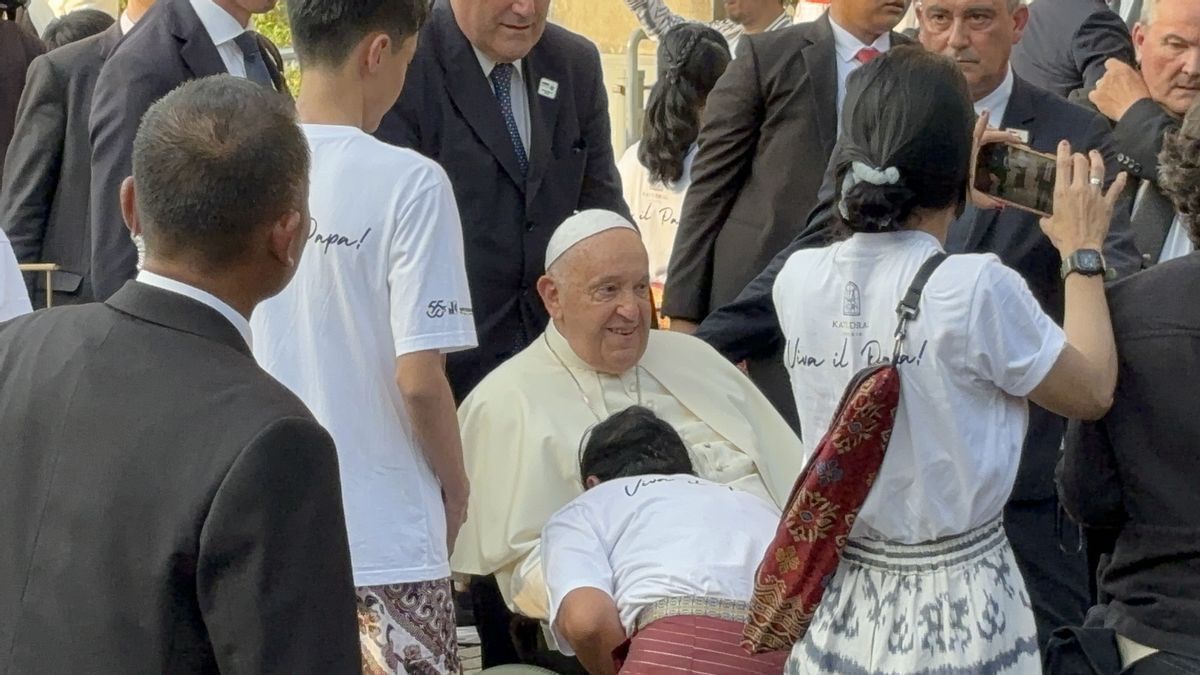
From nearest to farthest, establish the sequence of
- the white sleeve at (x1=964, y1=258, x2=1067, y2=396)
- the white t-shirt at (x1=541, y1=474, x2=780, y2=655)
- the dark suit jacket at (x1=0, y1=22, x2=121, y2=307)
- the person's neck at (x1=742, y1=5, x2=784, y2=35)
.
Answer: the white sleeve at (x1=964, y1=258, x2=1067, y2=396), the white t-shirt at (x1=541, y1=474, x2=780, y2=655), the dark suit jacket at (x1=0, y1=22, x2=121, y2=307), the person's neck at (x1=742, y1=5, x2=784, y2=35)

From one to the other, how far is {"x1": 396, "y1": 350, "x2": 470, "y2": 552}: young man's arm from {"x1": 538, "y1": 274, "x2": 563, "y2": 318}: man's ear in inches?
49.1

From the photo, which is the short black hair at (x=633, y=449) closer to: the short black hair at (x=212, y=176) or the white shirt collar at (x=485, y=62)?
the white shirt collar at (x=485, y=62)

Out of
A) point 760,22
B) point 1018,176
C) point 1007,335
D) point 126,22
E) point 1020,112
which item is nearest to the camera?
point 1007,335

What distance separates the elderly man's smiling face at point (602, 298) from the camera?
445 centimetres

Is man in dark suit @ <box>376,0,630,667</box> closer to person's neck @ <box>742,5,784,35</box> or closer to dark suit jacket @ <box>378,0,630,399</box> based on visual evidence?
dark suit jacket @ <box>378,0,630,399</box>

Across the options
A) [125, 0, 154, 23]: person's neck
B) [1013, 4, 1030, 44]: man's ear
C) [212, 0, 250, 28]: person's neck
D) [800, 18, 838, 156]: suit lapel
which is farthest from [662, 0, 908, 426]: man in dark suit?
[125, 0, 154, 23]: person's neck

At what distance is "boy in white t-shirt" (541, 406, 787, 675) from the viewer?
131 inches

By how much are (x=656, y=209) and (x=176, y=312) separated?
4287 mm

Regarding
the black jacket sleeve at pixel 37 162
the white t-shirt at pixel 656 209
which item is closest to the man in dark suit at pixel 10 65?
the black jacket sleeve at pixel 37 162

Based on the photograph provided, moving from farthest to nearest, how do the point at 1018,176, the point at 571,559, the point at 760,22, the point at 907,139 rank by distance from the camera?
1. the point at 760,22
2. the point at 571,559
3. the point at 1018,176
4. the point at 907,139

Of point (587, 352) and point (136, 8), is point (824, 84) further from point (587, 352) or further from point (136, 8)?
point (136, 8)

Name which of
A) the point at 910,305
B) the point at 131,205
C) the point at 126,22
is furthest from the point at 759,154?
the point at 131,205

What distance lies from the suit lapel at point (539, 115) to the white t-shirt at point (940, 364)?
1785 millimetres

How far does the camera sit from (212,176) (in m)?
2.02
